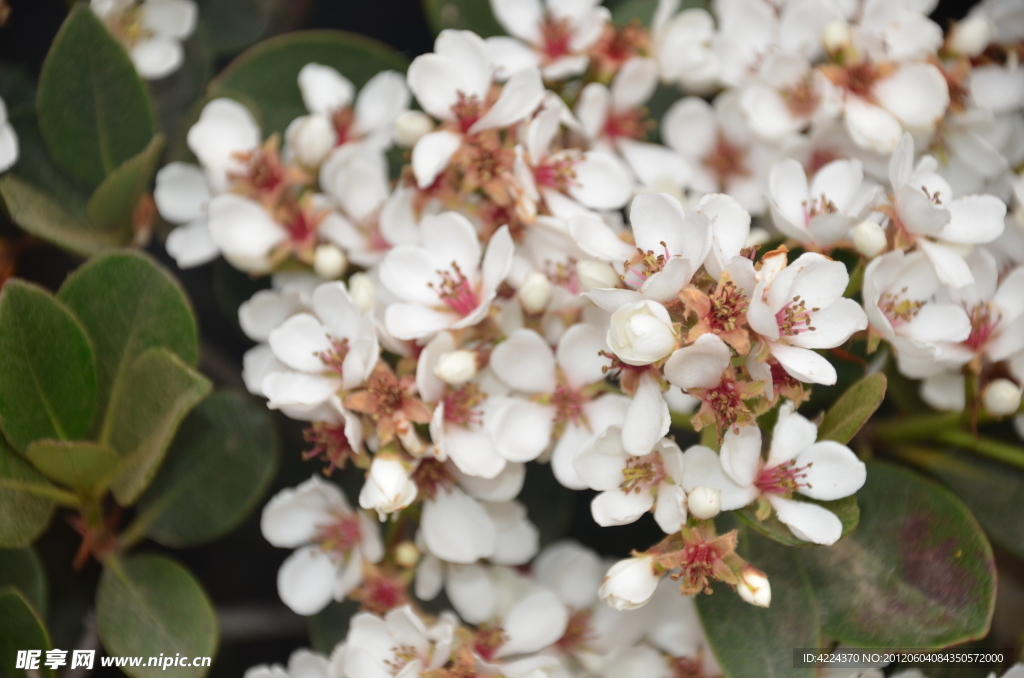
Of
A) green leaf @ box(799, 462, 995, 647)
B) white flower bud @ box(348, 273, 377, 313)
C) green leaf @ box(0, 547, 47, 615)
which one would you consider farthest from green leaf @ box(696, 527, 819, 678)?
green leaf @ box(0, 547, 47, 615)

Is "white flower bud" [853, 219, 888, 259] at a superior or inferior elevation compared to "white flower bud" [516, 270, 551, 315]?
superior

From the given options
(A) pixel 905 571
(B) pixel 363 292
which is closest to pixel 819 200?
(A) pixel 905 571

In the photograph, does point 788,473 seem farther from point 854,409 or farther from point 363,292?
point 363,292

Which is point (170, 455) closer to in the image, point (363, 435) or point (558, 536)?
point (363, 435)

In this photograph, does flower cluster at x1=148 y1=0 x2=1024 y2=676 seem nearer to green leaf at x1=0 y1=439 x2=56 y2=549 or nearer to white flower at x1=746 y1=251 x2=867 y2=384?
white flower at x1=746 y1=251 x2=867 y2=384

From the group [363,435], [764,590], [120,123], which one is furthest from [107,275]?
[764,590]

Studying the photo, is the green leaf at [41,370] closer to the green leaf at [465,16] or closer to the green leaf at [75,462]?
the green leaf at [75,462]

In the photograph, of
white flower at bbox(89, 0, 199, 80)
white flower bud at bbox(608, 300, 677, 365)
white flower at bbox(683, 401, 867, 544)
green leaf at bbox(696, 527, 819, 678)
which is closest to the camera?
white flower bud at bbox(608, 300, 677, 365)
